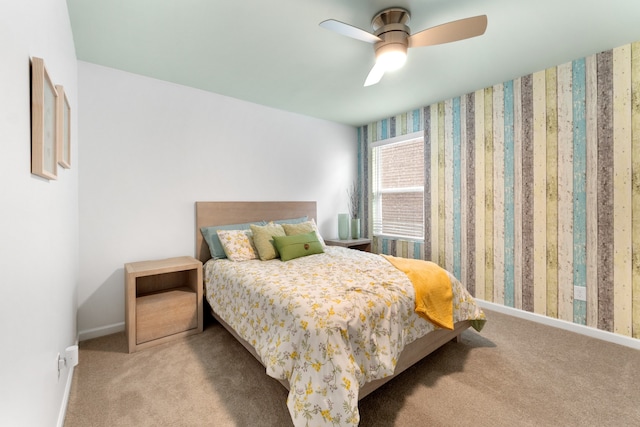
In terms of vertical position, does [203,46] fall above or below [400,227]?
above

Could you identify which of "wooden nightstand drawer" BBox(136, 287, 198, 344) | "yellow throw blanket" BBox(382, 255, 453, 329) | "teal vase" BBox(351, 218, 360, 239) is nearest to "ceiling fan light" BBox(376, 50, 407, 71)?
"yellow throw blanket" BBox(382, 255, 453, 329)

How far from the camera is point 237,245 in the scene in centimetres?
279

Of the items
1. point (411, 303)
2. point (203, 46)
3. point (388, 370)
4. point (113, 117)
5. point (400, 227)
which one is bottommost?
point (388, 370)

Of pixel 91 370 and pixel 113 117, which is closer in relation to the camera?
pixel 91 370

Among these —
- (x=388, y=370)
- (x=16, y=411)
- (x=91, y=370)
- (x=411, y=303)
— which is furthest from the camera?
(x=91, y=370)

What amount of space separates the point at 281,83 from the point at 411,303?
95.3 inches

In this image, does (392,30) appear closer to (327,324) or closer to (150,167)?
(327,324)

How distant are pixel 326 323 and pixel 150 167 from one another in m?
2.40

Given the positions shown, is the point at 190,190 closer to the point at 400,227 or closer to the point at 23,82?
the point at 23,82

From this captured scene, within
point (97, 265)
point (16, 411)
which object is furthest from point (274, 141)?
point (16, 411)

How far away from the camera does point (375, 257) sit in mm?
2713

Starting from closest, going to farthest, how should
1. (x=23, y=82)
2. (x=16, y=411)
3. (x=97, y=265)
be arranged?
(x=16, y=411) < (x=23, y=82) < (x=97, y=265)

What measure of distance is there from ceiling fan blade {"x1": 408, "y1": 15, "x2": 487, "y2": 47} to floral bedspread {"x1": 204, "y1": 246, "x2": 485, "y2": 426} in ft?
5.37

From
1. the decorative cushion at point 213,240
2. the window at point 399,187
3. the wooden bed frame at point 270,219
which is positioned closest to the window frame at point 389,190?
the window at point 399,187
